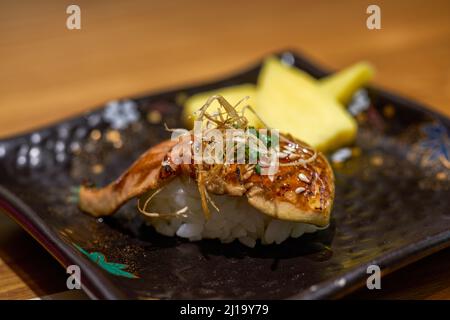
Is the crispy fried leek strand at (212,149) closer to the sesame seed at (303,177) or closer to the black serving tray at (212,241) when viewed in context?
the sesame seed at (303,177)

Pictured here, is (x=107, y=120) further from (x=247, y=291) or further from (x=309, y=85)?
(x=247, y=291)

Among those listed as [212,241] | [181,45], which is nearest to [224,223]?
[212,241]

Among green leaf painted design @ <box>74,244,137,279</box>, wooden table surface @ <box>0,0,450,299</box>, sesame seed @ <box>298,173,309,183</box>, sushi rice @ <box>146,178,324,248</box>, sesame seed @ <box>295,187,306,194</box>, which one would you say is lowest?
green leaf painted design @ <box>74,244,137,279</box>

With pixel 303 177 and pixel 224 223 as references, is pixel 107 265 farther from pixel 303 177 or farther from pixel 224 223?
pixel 303 177

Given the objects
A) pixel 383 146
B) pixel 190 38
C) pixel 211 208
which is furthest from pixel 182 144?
pixel 190 38

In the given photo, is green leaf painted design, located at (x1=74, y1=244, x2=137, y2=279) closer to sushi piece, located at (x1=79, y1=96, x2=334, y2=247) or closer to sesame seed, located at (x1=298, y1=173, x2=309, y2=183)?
sushi piece, located at (x1=79, y1=96, x2=334, y2=247)

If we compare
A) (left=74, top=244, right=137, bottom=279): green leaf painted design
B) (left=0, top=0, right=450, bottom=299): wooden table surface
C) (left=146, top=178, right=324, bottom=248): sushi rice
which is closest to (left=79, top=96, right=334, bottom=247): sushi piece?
(left=146, top=178, right=324, bottom=248): sushi rice
